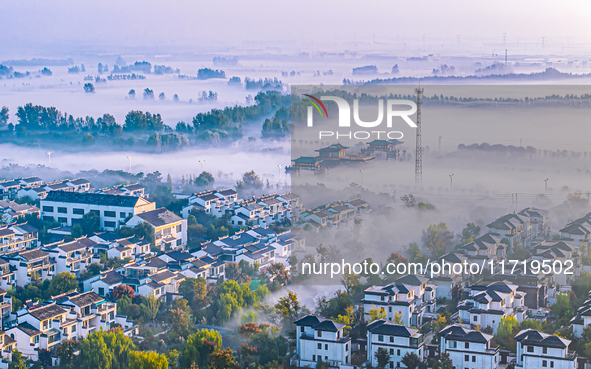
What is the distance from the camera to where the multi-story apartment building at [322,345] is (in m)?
6.74

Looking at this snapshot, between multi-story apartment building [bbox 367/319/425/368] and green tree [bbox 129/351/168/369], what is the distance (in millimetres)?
1679

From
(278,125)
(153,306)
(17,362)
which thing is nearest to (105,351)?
(17,362)

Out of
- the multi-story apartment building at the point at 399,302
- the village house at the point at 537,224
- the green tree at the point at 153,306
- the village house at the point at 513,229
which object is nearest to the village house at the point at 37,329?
the green tree at the point at 153,306

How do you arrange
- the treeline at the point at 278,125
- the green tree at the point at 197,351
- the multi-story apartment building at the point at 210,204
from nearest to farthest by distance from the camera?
the green tree at the point at 197,351
the multi-story apartment building at the point at 210,204
the treeline at the point at 278,125

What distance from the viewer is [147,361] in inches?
256

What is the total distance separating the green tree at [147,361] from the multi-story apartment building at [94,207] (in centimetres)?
574

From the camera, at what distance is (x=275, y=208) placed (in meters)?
13.6

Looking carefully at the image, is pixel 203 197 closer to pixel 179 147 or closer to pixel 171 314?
pixel 171 314

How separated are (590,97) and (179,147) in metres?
12.4

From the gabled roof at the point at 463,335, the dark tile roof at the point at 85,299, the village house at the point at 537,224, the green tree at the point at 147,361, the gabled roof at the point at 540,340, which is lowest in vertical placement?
the village house at the point at 537,224

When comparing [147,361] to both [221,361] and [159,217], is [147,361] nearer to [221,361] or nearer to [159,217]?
[221,361]

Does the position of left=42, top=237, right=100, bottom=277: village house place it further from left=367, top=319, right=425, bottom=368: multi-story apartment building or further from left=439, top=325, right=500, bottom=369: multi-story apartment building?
left=439, top=325, right=500, bottom=369: multi-story apartment building

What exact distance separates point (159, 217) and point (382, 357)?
6055 mm

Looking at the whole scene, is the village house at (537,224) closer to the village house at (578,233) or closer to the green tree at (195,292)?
the village house at (578,233)
